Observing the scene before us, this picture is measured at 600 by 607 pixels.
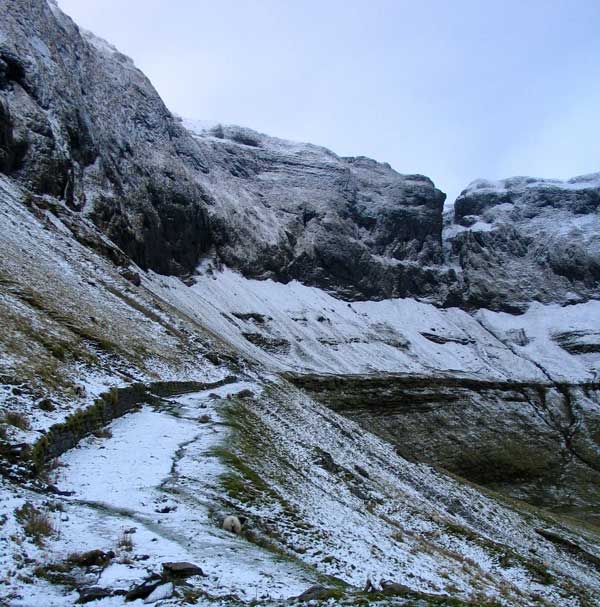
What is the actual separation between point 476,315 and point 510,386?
173 feet

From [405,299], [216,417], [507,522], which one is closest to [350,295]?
[405,299]

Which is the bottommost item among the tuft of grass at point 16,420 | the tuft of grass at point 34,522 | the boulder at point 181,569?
the tuft of grass at point 16,420

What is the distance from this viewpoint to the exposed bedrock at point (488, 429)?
81.5 meters

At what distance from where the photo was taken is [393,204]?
191m

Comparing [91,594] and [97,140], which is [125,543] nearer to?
[91,594]

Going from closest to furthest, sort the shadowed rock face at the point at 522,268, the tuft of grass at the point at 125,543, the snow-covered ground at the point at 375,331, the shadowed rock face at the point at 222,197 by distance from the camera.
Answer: the tuft of grass at the point at 125,543, the shadowed rock face at the point at 222,197, the snow-covered ground at the point at 375,331, the shadowed rock face at the point at 522,268

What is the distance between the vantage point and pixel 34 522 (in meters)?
9.77

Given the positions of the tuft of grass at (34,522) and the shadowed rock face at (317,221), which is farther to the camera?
the shadowed rock face at (317,221)

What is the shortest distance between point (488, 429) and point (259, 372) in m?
59.3

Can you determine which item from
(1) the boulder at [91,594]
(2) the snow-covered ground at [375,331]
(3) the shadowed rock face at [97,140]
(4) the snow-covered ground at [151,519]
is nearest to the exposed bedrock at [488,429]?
(2) the snow-covered ground at [375,331]

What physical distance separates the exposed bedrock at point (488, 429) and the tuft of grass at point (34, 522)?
70.2 m

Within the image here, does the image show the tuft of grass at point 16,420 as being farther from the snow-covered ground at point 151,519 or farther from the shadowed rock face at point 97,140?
the shadowed rock face at point 97,140

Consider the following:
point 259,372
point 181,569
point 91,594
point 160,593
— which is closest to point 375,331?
point 259,372

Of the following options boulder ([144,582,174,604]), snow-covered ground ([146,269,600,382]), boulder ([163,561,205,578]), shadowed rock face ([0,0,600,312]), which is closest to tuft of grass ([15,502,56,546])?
boulder ([163,561,205,578])
